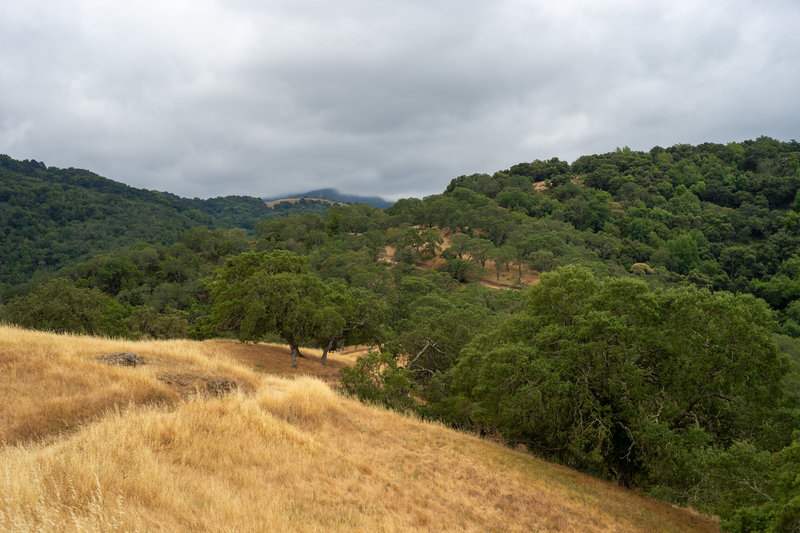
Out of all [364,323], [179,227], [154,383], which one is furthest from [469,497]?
[179,227]

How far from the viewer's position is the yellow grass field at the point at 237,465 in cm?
513

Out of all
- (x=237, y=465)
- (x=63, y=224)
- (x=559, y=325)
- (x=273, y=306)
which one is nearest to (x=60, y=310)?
(x=273, y=306)

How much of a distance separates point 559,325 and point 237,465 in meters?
13.2

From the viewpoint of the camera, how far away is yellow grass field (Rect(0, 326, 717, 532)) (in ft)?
16.8

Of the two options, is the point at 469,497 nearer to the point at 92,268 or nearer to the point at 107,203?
the point at 92,268

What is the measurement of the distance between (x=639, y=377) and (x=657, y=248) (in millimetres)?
93158

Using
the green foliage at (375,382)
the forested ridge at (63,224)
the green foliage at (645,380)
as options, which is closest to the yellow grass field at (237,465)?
the green foliage at (645,380)

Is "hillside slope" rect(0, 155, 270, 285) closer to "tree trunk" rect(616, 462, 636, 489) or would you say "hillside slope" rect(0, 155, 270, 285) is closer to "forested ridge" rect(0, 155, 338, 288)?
"forested ridge" rect(0, 155, 338, 288)

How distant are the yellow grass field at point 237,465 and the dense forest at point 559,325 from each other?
219cm

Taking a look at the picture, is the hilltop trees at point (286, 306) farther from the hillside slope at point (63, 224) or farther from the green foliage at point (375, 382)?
the hillside slope at point (63, 224)

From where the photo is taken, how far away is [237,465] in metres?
7.05

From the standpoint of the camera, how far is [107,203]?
598 ft

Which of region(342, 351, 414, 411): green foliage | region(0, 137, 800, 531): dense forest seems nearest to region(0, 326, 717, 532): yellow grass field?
region(0, 137, 800, 531): dense forest

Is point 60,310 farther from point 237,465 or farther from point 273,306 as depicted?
point 237,465
